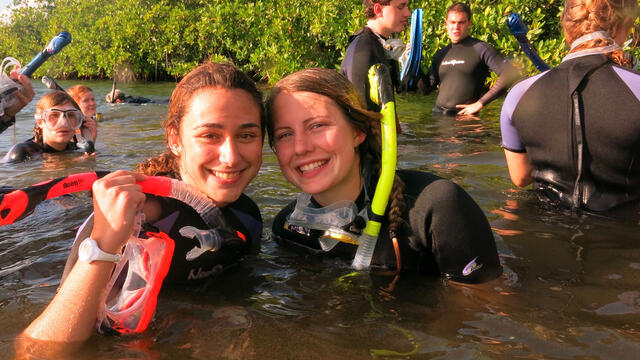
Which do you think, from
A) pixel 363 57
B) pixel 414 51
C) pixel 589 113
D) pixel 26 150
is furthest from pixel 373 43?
pixel 26 150

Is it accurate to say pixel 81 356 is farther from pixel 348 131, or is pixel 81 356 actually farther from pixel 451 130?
pixel 451 130

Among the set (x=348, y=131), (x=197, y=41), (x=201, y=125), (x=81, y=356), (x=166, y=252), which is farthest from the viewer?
(x=197, y=41)

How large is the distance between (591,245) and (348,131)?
151 centimetres

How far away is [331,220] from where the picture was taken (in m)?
2.43

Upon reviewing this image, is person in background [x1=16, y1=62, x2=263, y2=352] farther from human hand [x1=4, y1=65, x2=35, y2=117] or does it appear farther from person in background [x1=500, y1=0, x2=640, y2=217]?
person in background [x1=500, y1=0, x2=640, y2=217]

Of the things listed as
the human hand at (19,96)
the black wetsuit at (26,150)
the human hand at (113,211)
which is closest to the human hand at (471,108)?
the black wetsuit at (26,150)

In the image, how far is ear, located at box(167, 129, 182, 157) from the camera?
7.63 ft

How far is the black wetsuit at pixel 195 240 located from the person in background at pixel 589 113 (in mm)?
1703

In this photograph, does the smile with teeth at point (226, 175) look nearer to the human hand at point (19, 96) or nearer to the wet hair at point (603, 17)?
the human hand at point (19, 96)

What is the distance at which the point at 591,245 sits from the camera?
2.81 m

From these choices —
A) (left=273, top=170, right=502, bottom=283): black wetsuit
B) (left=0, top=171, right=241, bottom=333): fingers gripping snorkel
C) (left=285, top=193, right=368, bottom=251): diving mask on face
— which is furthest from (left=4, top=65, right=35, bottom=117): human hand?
(left=273, top=170, right=502, bottom=283): black wetsuit

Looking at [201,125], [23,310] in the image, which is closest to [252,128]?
[201,125]

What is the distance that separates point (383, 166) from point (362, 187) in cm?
27

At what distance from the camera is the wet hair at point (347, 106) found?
2.25m
